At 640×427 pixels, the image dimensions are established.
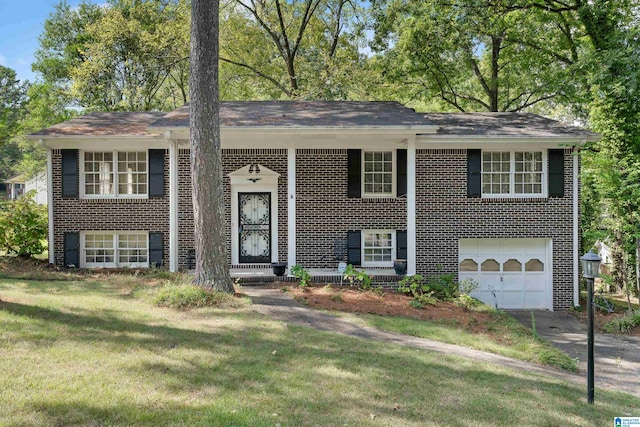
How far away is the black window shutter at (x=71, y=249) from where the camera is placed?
12734 mm

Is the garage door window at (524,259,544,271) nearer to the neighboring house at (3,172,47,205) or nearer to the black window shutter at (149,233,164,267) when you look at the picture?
the black window shutter at (149,233,164,267)

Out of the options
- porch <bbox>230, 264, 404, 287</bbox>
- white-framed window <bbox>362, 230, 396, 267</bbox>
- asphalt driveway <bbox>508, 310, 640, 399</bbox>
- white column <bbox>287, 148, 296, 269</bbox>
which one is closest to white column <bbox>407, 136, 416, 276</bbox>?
porch <bbox>230, 264, 404, 287</bbox>

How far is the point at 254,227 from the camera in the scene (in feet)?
43.2

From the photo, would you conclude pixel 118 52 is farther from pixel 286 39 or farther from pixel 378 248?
pixel 378 248

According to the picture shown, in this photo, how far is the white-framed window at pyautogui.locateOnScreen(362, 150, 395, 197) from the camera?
513 inches

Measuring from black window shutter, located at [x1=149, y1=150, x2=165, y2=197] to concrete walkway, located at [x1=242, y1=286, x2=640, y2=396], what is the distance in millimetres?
4614

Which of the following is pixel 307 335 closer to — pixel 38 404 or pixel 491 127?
pixel 38 404

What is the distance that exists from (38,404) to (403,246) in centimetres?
1026

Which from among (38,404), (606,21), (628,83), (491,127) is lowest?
(38,404)

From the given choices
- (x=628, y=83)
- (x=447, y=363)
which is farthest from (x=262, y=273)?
(x=628, y=83)

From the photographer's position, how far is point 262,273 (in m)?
11.9

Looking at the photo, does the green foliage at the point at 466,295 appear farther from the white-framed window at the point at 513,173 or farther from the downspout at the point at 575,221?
the downspout at the point at 575,221

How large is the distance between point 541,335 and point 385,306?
3752 millimetres

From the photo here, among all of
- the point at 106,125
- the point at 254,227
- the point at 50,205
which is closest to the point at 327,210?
the point at 254,227
